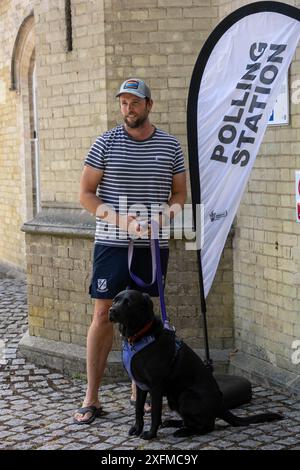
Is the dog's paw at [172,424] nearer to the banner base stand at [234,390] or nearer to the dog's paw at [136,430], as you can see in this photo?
the dog's paw at [136,430]

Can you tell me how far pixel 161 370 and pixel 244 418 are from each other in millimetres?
678

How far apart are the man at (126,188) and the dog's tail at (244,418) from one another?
0.94 metres

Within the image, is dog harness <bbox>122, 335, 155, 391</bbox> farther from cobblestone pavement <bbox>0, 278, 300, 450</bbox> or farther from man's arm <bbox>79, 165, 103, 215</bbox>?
man's arm <bbox>79, 165, 103, 215</bbox>

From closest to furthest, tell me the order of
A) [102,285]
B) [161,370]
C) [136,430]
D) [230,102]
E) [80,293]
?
[161,370]
[136,430]
[230,102]
[102,285]
[80,293]

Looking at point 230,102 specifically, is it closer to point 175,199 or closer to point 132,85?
point 132,85

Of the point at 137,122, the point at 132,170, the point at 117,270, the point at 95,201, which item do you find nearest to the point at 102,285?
the point at 117,270

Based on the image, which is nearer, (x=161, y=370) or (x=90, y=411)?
(x=161, y=370)

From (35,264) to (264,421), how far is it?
3.00 m

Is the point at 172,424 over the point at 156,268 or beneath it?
beneath

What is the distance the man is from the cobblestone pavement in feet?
0.79

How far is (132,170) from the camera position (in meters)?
5.04

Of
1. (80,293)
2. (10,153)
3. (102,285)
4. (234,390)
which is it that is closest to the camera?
(102,285)

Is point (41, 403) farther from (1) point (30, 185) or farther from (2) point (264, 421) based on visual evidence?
(1) point (30, 185)
